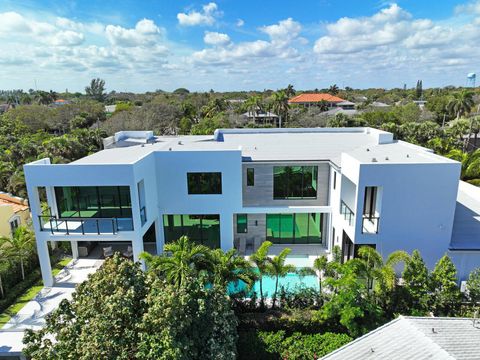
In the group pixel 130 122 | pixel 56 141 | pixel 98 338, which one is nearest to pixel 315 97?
pixel 130 122

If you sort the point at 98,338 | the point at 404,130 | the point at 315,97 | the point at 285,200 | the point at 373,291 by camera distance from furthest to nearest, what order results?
1. the point at 315,97
2. the point at 404,130
3. the point at 285,200
4. the point at 373,291
5. the point at 98,338

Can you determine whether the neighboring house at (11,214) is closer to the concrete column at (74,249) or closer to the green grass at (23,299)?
the concrete column at (74,249)

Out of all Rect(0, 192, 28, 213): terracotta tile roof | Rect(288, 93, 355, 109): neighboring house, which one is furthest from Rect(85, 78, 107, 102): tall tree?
Rect(0, 192, 28, 213): terracotta tile roof

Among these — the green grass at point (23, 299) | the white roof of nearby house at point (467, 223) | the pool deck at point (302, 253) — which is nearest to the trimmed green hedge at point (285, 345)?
the pool deck at point (302, 253)

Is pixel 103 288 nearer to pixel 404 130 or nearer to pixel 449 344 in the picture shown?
pixel 449 344

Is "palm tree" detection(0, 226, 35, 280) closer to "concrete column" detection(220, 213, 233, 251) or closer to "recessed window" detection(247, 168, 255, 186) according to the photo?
"concrete column" detection(220, 213, 233, 251)

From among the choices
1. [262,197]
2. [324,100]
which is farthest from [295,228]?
[324,100]
